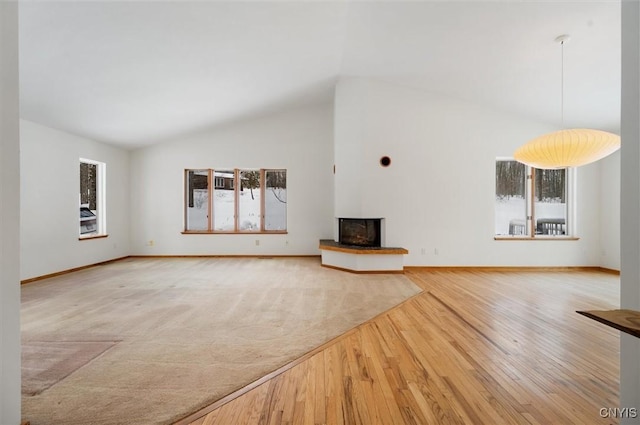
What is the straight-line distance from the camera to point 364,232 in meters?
6.16

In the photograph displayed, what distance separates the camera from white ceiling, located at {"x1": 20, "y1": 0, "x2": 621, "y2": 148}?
11.1ft

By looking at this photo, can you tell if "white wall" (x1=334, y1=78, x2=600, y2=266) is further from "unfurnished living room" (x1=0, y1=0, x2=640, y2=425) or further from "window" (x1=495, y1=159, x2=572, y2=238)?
"window" (x1=495, y1=159, x2=572, y2=238)

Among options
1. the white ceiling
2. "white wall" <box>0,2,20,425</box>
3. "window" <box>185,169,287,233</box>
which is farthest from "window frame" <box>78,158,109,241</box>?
"white wall" <box>0,2,20,425</box>

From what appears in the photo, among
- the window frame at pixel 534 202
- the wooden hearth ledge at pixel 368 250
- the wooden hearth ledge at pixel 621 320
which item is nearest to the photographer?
the wooden hearth ledge at pixel 621 320

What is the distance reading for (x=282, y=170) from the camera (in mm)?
7797

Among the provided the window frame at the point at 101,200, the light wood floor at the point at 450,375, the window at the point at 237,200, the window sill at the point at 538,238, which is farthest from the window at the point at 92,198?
the window sill at the point at 538,238

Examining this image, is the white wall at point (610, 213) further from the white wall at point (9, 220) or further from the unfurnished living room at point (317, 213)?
the white wall at point (9, 220)

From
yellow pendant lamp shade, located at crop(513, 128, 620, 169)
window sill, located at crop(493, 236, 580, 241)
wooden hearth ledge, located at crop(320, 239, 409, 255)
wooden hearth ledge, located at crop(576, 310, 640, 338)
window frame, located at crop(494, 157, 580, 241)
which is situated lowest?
wooden hearth ledge, located at crop(320, 239, 409, 255)

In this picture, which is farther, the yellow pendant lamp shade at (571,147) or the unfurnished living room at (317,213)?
the yellow pendant lamp shade at (571,147)

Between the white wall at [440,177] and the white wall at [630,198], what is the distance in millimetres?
4713

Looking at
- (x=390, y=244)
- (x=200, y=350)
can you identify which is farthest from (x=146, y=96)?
(x=390, y=244)

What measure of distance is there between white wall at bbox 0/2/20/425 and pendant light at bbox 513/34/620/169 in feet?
15.4

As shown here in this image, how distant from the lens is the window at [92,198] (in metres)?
6.39

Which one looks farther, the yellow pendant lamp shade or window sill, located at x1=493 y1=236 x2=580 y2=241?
window sill, located at x1=493 y1=236 x2=580 y2=241
